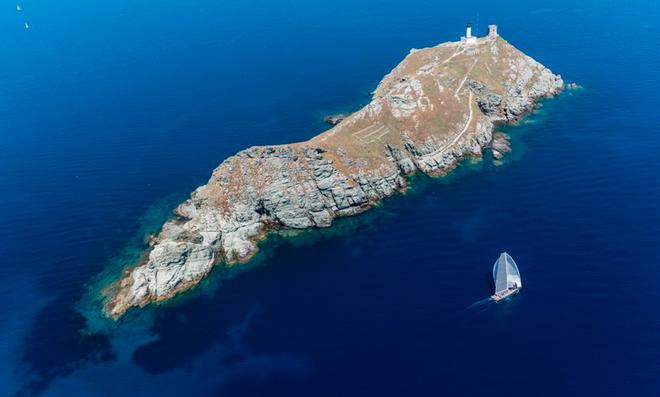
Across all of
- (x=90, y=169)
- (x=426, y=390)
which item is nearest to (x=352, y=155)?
(x=426, y=390)

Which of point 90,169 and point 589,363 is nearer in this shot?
point 589,363

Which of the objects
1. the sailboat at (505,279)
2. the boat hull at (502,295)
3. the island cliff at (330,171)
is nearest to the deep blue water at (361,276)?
the boat hull at (502,295)

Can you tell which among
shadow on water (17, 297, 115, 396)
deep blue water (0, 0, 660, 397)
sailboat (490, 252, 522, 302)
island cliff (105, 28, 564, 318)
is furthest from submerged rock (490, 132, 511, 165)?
shadow on water (17, 297, 115, 396)

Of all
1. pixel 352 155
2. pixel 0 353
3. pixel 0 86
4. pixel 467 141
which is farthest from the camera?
pixel 0 86

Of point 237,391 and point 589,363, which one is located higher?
point 237,391

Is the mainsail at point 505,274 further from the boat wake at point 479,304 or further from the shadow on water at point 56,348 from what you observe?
the shadow on water at point 56,348

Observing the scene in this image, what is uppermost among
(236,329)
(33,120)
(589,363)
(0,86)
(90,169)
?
(0,86)

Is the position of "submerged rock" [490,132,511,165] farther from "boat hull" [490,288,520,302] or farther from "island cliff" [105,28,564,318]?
"boat hull" [490,288,520,302]

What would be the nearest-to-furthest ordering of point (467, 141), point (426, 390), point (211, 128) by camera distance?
point (426, 390) < point (467, 141) < point (211, 128)

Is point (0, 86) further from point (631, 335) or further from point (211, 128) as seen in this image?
point (631, 335)
